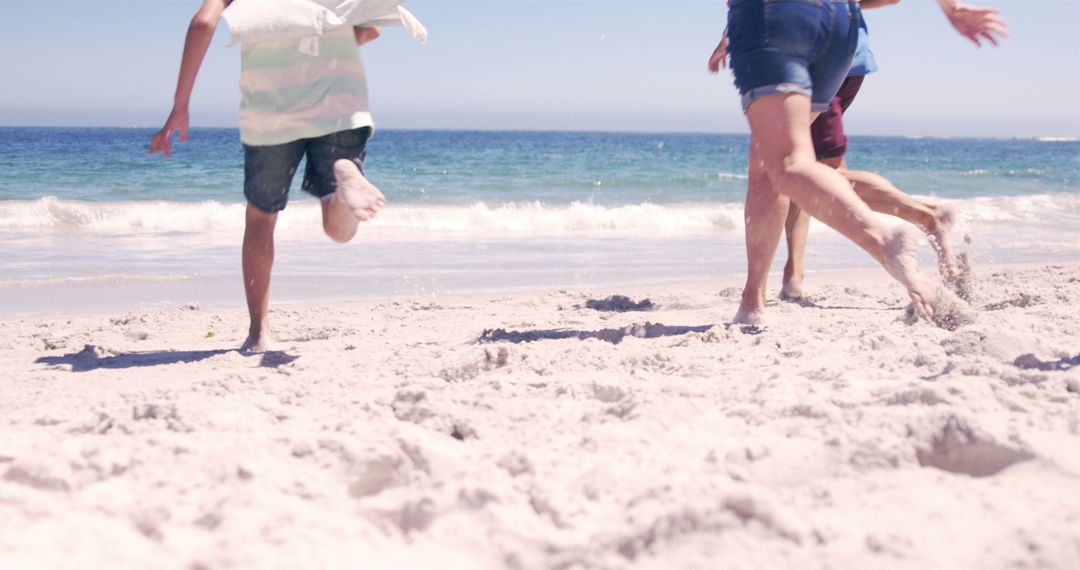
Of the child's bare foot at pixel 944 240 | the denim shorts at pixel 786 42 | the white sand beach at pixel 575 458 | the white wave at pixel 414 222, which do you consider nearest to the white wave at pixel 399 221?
the white wave at pixel 414 222

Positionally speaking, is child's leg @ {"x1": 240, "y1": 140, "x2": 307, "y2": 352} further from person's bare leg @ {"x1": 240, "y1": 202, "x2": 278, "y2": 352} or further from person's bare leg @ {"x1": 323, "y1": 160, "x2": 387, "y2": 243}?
person's bare leg @ {"x1": 323, "y1": 160, "x2": 387, "y2": 243}

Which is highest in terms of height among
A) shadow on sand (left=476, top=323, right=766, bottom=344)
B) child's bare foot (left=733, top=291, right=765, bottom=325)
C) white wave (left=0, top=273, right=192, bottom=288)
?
child's bare foot (left=733, top=291, right=765, bottom=325)

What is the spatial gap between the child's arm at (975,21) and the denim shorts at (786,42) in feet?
1.14

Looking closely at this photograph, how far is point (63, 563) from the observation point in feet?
3.90

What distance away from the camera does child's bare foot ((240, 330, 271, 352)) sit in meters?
2.93

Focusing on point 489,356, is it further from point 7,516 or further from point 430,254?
point 430,254

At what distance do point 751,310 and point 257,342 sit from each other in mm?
1668

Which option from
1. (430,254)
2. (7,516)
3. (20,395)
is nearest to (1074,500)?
(7,516)

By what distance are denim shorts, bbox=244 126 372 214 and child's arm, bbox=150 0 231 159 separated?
0.70ft

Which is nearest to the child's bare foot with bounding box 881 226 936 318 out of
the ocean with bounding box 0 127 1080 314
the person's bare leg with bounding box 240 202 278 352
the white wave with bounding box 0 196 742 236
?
the person's bare leg with bounding box 240 202 278 352

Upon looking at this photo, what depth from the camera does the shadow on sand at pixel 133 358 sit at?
9.11 ft

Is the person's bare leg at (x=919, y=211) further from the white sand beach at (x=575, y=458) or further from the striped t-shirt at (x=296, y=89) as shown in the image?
the striped t-shirt at (x=296, y=89)

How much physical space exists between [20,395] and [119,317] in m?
1.56

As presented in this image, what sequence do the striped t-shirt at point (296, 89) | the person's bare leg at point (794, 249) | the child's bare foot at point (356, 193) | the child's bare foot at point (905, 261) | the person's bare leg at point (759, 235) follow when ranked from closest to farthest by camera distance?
1. the child's bare foot at point (905, 261)
2. the child's bare foot at point (356, 193)
3. the striped t-shirt at point (296, 89)
4. the person's bare leg at point (759, 235)
5. the person's bare leg at point (794, 249)
